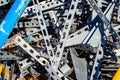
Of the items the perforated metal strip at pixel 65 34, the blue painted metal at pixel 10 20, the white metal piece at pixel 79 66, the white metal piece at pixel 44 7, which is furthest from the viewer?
the white metal piece at pixel 44 7

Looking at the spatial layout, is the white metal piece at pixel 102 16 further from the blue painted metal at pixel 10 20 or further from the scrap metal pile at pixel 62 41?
Result: the blue painted metal at pixel 10 20

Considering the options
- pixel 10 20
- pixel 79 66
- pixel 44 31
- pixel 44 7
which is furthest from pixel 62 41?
pixel 10 20

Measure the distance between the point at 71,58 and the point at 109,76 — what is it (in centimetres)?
44

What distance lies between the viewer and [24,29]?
10.9ft

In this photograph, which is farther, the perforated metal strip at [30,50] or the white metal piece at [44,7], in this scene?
the white metal piece at [44,7]

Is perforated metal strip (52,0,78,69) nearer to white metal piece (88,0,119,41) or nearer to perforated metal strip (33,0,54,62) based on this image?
perforated metal strip (33,0,54,62)

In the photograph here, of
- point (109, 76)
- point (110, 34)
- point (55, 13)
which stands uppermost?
point (55, 13)

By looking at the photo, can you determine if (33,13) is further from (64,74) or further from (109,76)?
(109,76)

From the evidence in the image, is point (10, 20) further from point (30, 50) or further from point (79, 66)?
point (79, 66)

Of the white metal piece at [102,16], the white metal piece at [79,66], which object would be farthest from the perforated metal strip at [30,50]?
the white metal piece at [102,16]

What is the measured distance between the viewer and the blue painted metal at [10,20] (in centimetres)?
286

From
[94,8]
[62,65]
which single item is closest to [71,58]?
[62,65]

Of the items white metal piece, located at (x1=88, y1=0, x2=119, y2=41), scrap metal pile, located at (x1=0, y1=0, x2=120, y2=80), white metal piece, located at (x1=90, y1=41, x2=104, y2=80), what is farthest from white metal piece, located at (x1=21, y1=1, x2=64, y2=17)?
white metal piece, located at (x1=90, y1=41, x2=104, y2=80)

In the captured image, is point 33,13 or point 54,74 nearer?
point 54,74
